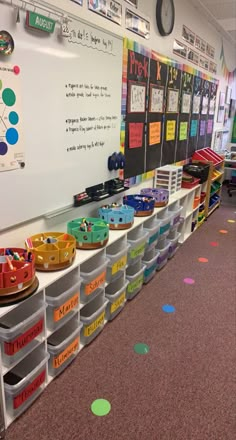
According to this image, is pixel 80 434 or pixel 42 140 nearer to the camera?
pixel 80 434

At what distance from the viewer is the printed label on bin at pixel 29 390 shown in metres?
1.47

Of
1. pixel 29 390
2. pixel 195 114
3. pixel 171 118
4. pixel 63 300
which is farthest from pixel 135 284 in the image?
pixel 195 114

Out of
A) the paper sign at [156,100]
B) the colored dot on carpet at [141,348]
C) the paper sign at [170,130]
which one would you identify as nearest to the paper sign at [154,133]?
the paper sign at [156,100]

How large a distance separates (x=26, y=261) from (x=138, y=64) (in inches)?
75.2

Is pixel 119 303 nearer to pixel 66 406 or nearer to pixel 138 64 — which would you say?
pixel 66 406

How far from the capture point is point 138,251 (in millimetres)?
2447

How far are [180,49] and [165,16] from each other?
22.2 inches

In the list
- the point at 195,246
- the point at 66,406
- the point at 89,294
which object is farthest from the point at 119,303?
the point at 195,246

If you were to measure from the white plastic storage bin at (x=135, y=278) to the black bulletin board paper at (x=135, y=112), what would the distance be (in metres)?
0.75

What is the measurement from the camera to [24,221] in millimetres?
1766

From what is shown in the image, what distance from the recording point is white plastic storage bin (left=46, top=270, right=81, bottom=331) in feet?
5.36

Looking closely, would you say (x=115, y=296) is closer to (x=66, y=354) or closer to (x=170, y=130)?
(x=66, y=354)

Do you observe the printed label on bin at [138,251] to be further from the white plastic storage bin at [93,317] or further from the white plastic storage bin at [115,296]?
the white plastic storage bin at [93,317]

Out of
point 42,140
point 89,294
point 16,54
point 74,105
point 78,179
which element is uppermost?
point 16,54
